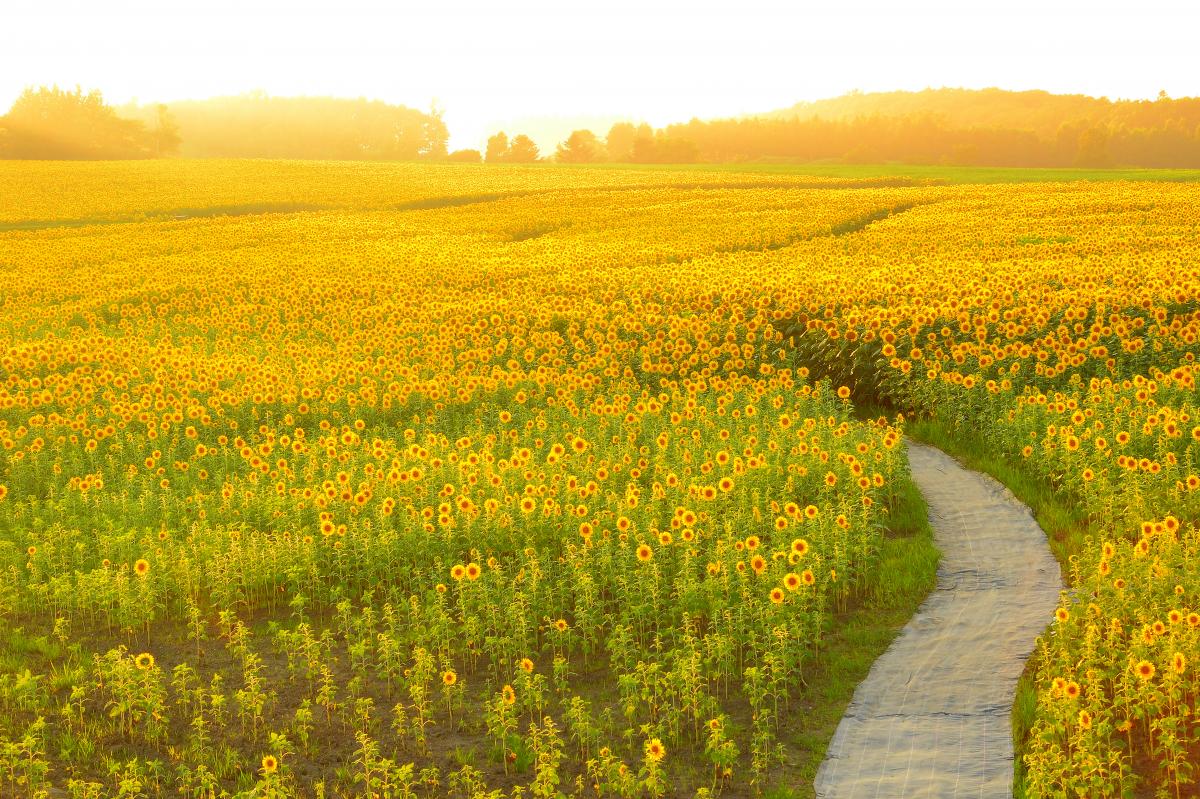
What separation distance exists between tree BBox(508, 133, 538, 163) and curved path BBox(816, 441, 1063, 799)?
113856mm

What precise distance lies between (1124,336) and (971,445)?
3540 millimetres

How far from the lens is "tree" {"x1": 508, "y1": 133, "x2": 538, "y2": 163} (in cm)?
12075

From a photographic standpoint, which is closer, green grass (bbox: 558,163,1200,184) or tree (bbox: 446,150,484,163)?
green grass (bbox: 558,163,1200,184)

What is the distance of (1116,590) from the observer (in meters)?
7.46

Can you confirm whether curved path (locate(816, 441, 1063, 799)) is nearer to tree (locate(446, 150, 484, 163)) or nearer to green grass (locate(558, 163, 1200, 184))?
green grass (locate(558, 163, 1200, 184))

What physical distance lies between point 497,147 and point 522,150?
15.1 feet

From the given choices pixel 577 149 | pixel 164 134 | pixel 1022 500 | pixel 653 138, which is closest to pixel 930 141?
pixel 653 138

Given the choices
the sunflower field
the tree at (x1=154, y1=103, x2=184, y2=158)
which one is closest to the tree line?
the tree at (x1=154, y1=103, x2=184, y2=158)

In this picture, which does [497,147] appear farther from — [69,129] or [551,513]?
[551,513]

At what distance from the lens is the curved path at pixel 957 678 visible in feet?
20.9

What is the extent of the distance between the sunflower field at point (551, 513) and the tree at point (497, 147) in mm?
101521

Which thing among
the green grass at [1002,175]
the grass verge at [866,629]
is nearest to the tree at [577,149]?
the green grass at [1002,175]

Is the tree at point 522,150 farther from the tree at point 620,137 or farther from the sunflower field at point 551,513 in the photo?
the sunflower field at point 551,513

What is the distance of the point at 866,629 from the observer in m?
8.41
